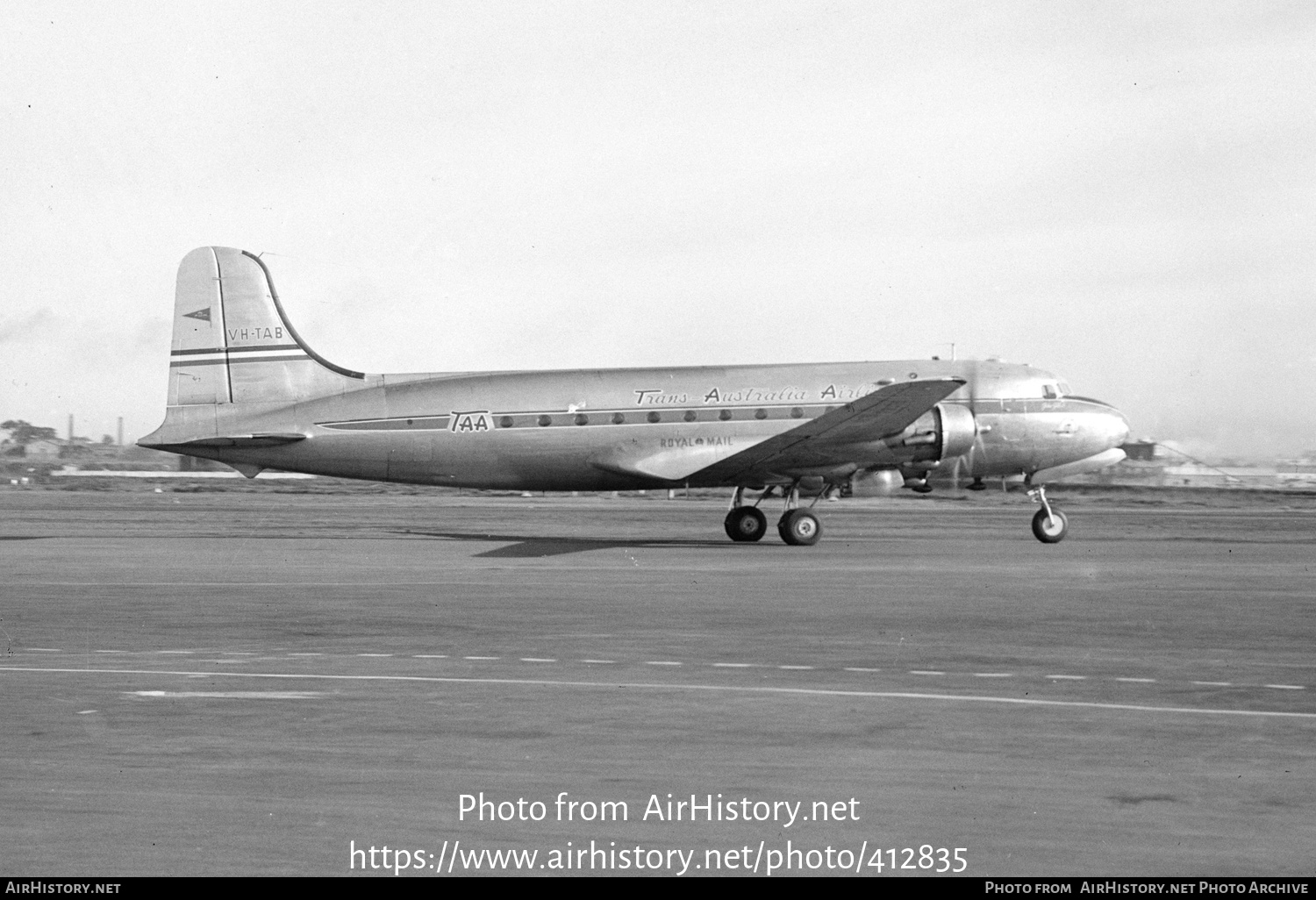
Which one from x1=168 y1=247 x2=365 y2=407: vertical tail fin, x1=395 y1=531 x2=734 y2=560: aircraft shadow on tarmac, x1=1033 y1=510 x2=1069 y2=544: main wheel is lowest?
x1=1033 y1=510 x2=1069 y2=544: main wheel

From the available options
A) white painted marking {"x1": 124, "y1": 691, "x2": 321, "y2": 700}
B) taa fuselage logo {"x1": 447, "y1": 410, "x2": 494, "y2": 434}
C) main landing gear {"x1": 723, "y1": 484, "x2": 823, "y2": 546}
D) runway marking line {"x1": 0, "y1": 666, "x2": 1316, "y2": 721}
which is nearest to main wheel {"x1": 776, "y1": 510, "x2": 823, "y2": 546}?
main landing gear {"x1": 723, "y1": 484, "x2": 823, "y2": 546}

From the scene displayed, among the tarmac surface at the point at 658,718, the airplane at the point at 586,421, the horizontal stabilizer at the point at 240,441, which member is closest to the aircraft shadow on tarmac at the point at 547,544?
the airplane at the point at 586,421

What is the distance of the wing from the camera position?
33.7 metres

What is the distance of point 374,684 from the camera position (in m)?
14.0

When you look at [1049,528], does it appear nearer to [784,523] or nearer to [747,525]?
[784,523]

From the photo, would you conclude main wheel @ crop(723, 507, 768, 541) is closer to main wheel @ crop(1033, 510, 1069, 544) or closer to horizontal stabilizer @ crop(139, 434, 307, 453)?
main wheel @ crop(1033, 510, 1069, 544)

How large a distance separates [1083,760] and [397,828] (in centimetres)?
509

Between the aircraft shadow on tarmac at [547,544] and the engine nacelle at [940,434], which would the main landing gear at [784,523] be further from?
the engine nacelle at [940,434]

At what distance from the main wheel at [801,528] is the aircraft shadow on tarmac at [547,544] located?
187 cm

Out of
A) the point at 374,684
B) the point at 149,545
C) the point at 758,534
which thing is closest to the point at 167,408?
the point at 149,545

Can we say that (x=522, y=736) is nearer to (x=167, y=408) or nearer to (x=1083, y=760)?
(x=1083, y=760)

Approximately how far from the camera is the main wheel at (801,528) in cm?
3522

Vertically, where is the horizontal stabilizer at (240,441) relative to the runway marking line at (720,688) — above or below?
above

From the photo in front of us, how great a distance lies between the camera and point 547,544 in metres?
36.1
